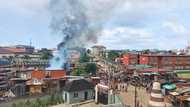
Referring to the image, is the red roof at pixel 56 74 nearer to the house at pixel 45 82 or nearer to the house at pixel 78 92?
the house at pixel 45 82

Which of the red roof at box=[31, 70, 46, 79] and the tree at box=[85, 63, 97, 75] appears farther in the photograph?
the tree at box=[85, 63, 97, 75]

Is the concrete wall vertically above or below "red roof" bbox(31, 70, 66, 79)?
below

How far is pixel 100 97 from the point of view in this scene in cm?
3183

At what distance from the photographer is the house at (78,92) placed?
35.6 m

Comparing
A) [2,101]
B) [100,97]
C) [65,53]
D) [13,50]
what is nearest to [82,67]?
[65,53]

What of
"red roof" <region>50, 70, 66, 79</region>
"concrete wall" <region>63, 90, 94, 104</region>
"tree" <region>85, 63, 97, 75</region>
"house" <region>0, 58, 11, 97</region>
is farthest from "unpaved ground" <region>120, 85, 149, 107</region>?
"tree" <region>85, 63, 97, 75</region>

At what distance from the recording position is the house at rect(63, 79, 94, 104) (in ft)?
117

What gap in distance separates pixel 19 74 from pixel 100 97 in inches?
1578

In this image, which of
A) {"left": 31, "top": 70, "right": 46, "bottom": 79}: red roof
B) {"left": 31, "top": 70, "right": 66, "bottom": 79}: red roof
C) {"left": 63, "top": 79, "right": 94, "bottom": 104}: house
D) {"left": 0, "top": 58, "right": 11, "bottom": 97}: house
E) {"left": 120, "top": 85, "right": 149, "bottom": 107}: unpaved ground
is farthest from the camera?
{"left": 31, "top": 70, "right": 66, "bottom": 79}: red roof

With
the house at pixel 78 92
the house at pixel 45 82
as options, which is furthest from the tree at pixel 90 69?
the house at pixel 78 92

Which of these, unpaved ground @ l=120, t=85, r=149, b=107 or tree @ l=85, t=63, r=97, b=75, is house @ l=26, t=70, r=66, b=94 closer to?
tree @ l=85, t=63, r=97, b=75

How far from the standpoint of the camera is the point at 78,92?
3638 cm

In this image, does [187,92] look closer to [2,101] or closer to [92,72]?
[2,101]

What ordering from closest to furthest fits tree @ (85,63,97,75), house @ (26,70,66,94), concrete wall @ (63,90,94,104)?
concrete wall @ (63,90,94,104) → house @ (26,70,66,94) → tree @ (85,63,97,75)
